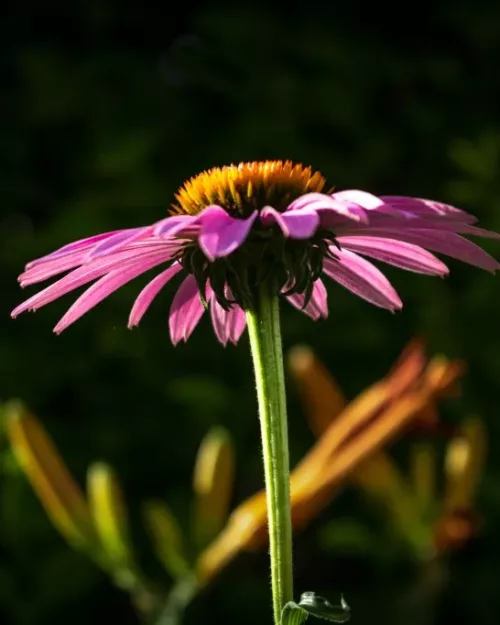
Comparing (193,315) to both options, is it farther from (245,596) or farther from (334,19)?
(334,19)

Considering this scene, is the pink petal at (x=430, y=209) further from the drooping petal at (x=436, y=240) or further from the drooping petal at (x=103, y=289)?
the drooping petal at (x=103, y=289)

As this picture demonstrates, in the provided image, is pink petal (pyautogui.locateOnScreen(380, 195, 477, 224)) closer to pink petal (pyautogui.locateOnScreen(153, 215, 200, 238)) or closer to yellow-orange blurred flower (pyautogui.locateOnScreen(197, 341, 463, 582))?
pink petal (pyautogui.locateOnScreen(153, 215, 200, 238))

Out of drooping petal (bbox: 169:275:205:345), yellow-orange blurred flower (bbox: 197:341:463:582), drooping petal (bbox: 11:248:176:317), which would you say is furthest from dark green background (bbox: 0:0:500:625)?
drooping petal (bbox: 11:248:176:317)

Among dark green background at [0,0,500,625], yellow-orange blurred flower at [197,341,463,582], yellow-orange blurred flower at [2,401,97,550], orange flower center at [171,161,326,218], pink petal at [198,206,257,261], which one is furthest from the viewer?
dark green background at [0,0,500,625]

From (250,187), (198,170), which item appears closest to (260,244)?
(250,187)

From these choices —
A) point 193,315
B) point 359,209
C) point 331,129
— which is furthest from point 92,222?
point 359,209

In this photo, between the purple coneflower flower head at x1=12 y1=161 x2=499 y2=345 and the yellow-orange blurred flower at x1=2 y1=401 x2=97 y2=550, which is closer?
the purple coneflower flower head at x1=12 y1=161 x2=499 y2=345
